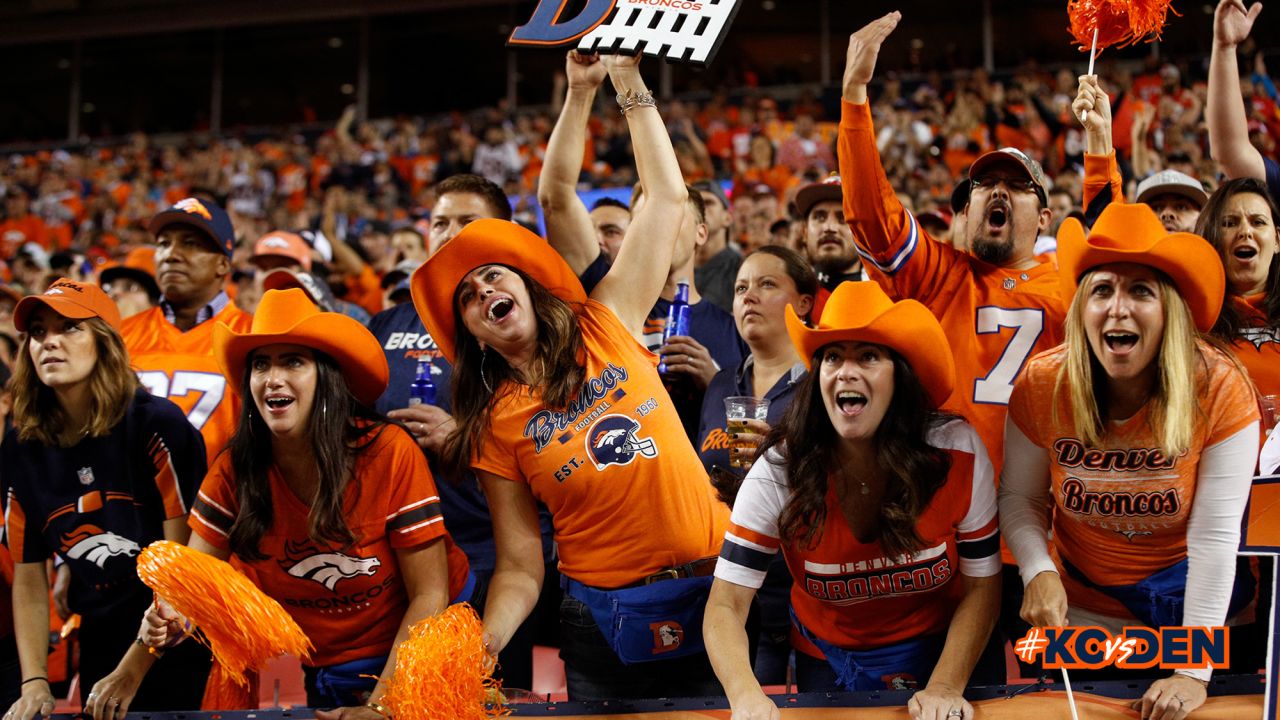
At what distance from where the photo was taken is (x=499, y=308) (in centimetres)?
289

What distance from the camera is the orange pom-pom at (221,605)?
248 centimetres

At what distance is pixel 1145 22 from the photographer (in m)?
3.19

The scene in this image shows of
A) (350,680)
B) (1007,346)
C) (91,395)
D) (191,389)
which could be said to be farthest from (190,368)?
(1007,346)

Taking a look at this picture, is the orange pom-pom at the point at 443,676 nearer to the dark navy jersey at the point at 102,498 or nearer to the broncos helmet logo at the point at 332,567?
the broncos helmet logo at the point at 332,567

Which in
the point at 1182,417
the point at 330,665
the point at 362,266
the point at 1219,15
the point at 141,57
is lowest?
the point at 330,665

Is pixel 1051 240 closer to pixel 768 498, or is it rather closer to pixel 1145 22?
pixel 1145 22

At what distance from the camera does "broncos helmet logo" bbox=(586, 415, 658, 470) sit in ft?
Answer: 9.19

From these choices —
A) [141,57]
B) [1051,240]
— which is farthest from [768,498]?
[141,57]

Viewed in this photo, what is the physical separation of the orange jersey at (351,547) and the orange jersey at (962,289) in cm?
140

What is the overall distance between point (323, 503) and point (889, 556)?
4.38 ft

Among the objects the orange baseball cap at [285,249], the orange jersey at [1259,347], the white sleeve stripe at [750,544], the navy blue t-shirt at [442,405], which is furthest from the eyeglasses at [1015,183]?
the orange baseball cap at [285,249]

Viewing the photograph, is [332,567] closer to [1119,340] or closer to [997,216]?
[1119,340]

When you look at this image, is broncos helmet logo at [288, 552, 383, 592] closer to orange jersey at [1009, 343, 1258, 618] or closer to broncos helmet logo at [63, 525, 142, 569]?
broncos helmet logo at [63, 525, 142, 569]

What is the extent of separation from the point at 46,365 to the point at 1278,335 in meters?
3.43
